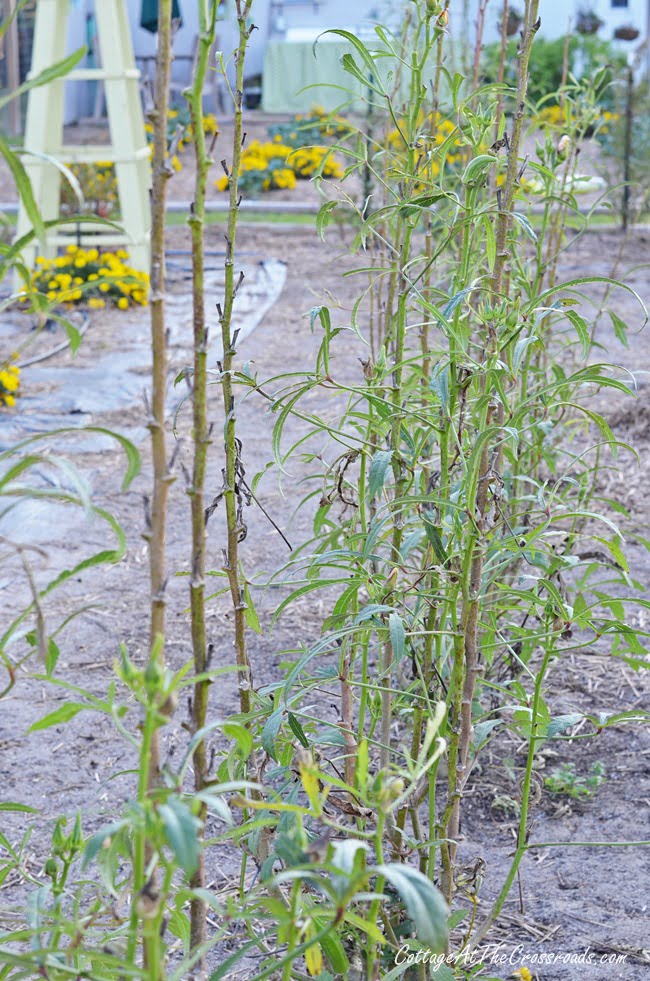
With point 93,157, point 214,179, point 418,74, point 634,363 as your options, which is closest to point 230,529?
point 418,74

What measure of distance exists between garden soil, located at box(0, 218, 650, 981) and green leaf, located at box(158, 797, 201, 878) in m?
0.23

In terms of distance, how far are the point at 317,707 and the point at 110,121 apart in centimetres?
488

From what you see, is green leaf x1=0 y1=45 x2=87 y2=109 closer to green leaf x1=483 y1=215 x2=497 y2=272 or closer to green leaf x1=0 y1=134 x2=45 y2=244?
green leaf x1=0 y1=134 x2=45 y2=244

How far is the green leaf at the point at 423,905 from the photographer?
2.25 ft

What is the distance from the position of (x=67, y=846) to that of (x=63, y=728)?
145 centimetres

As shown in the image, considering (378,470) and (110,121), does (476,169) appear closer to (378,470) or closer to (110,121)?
(378,470)

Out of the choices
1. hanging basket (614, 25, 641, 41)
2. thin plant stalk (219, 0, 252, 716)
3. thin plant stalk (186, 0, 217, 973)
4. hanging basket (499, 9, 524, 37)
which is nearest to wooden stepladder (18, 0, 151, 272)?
hanging basket (499, 9, 524, 37)

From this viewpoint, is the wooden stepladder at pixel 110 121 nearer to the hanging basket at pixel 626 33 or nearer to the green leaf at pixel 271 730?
the green leaf at pixel 271 730

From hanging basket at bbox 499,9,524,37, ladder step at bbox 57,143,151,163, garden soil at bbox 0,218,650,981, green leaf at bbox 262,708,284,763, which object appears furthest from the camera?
ladder step at bbox 57,143,151,163

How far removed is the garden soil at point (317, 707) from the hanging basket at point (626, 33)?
1445cm

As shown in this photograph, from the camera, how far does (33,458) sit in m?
0.83

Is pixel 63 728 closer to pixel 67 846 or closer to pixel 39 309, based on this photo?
pixel 67 846

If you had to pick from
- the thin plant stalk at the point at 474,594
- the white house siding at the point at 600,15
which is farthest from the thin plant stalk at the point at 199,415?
the white house siding at the point at 600,15

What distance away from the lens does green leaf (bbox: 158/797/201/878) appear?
0.63 m
